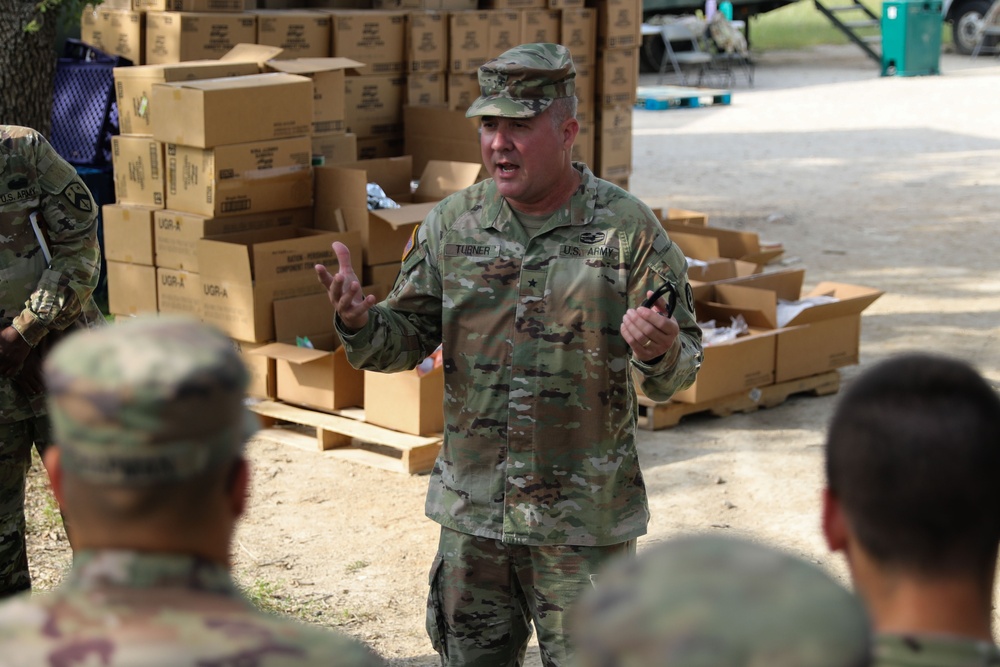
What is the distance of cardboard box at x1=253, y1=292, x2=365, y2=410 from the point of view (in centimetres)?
633

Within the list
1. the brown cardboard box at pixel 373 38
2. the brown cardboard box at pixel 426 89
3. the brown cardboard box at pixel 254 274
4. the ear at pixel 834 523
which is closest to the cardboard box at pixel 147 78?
the brown cardboard box at pixel 254 274

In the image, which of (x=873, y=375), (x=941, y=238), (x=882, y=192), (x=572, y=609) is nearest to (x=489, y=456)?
(x=572, y=609)

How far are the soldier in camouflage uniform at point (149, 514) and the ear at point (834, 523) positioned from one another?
0.60 meters

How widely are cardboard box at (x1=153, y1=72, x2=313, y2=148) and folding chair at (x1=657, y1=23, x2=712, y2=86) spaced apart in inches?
656

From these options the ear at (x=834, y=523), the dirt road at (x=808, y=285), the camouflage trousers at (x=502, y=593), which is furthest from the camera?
the dirt road at (x=808, y=285)

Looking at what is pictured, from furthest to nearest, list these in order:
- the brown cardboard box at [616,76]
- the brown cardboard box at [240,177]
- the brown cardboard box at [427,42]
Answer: the brown cardboard box at [616,76] → the brown cardboard box at [427,42] → the brown cardboard box at [240,177]

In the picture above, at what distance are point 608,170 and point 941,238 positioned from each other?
3320 millimetres

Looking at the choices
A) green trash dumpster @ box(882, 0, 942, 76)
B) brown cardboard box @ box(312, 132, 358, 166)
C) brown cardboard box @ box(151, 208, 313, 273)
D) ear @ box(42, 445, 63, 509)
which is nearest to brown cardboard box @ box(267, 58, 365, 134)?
brown cardboard box @ box(312, 132, 358, 166)

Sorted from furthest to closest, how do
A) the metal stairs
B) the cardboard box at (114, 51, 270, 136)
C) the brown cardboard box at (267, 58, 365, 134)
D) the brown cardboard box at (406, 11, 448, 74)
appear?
the metal stairs → the brown cardboard box at (406, 11, 448, 74) → the brown cardboard box at (267, 58, 365, 134) → the cardboard box at (114, 51, 270, 136)

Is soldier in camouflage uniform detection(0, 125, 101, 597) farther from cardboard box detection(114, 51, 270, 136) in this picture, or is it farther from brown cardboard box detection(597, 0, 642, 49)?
brown cardboard box detection(597, 0, 642, 49)

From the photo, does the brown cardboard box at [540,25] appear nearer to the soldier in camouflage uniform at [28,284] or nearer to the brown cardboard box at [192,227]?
the brown cardboard box at [192,227]

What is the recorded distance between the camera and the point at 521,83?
310 cm

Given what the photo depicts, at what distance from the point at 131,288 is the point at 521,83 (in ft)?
15.1

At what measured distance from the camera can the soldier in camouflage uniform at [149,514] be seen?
1.34 metres
